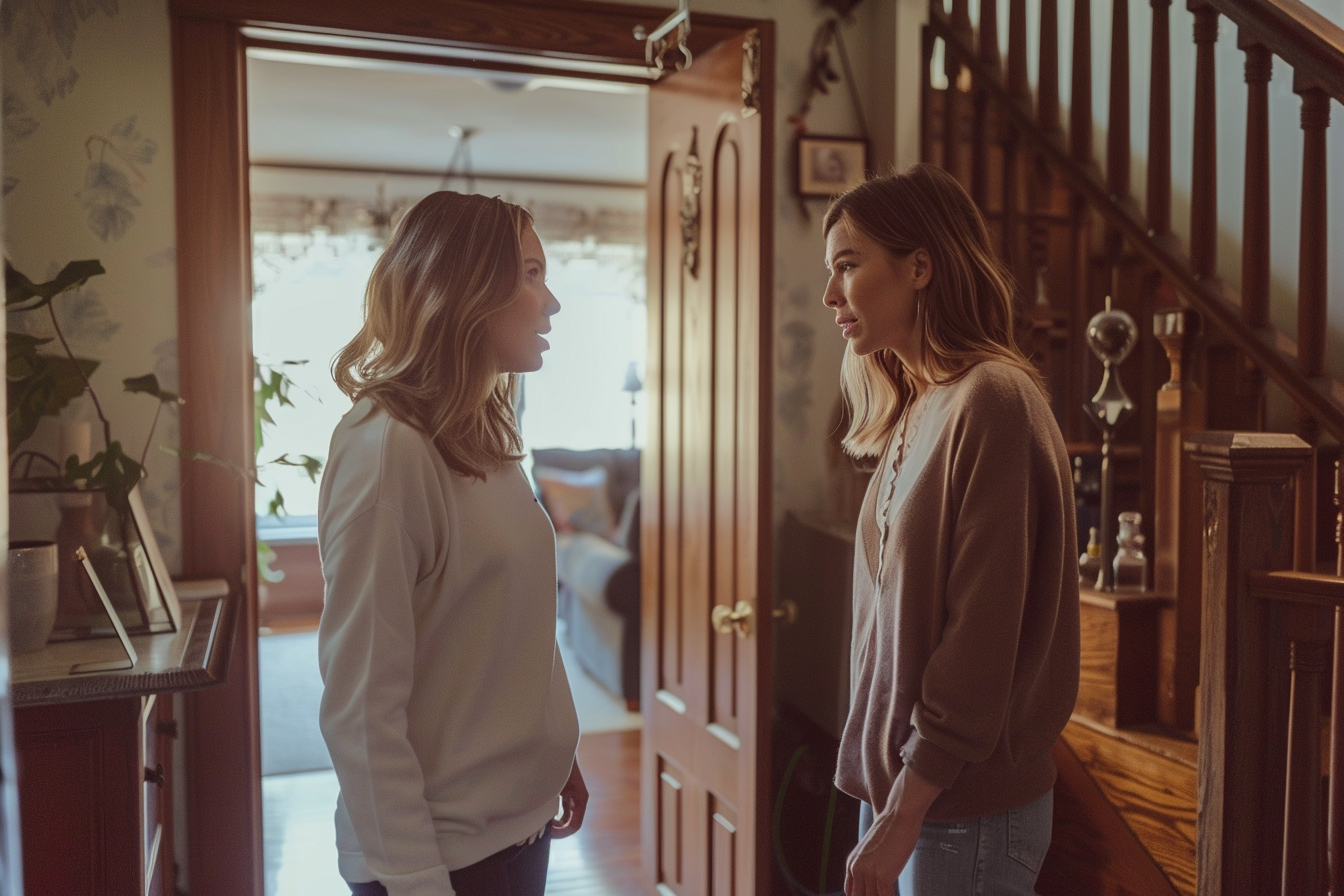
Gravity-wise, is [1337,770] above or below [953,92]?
below

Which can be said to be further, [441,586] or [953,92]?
[953,92]

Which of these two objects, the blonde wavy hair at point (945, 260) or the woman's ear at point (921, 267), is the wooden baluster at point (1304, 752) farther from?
the woman's ear at point (921, 267)

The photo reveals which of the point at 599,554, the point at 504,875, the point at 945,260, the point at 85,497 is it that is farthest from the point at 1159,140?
the point at 599,554

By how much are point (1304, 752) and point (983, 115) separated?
1.68 metres

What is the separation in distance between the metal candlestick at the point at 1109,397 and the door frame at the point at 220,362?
100cm

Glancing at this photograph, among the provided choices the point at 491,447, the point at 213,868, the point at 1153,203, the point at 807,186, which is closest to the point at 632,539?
the point at 807,186

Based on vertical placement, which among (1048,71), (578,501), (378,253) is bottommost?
(578,501)

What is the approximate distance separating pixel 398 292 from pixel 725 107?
55.1 inches

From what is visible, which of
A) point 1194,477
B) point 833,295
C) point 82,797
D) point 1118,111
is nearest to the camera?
point 833,295

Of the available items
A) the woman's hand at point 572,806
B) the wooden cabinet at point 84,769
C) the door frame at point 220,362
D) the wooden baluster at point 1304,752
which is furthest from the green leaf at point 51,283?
the wooden baluster at point 1304,752

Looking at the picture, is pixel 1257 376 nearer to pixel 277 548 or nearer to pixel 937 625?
pixel 937 625

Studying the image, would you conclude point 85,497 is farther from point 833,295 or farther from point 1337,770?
point 1337,770

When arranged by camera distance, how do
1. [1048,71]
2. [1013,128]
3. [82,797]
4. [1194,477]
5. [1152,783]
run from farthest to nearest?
[1013,128], [1048,71], [1194,477], [1152,783], [82,797]

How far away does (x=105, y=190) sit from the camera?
7.47 feet
